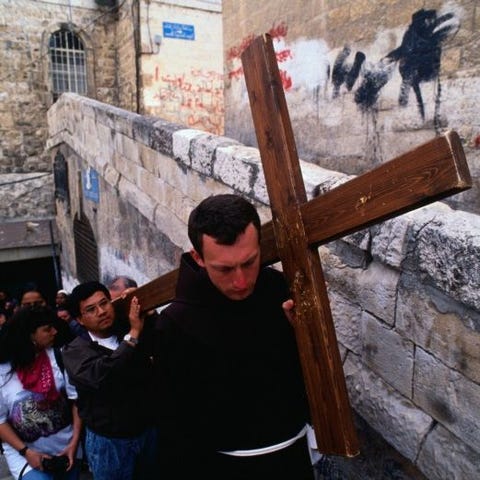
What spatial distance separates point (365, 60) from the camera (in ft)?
12.1

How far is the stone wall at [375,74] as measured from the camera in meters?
2.96

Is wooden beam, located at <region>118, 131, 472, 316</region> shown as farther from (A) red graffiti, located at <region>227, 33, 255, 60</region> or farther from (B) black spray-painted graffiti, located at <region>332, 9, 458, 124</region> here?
(A) red graffiti, located at <region>227, 33, 255, 60</region>

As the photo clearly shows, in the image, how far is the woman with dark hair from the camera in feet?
8.76

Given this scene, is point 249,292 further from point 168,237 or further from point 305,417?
point 168,237

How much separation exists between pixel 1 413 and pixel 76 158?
587 centimetres

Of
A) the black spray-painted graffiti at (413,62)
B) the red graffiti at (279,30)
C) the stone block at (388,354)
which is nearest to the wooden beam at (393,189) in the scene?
the stone block at (388,354)

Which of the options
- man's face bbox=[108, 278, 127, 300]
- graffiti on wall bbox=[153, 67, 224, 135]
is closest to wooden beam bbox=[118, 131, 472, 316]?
man's face bbox=[108, 278, 127, 300]

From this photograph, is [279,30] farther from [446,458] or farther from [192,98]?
[192,98]

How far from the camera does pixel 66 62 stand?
564 inches

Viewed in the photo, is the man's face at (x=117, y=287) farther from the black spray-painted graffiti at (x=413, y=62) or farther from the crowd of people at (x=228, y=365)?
the black spray-painted graffiti at (x=413, y=62)

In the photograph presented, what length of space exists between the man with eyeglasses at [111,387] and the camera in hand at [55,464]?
1.02 feet

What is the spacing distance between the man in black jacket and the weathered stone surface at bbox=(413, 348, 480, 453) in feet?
1.64

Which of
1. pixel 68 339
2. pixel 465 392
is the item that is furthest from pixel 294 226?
pixel 68 339

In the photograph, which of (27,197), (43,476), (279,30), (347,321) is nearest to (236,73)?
(279,30)
